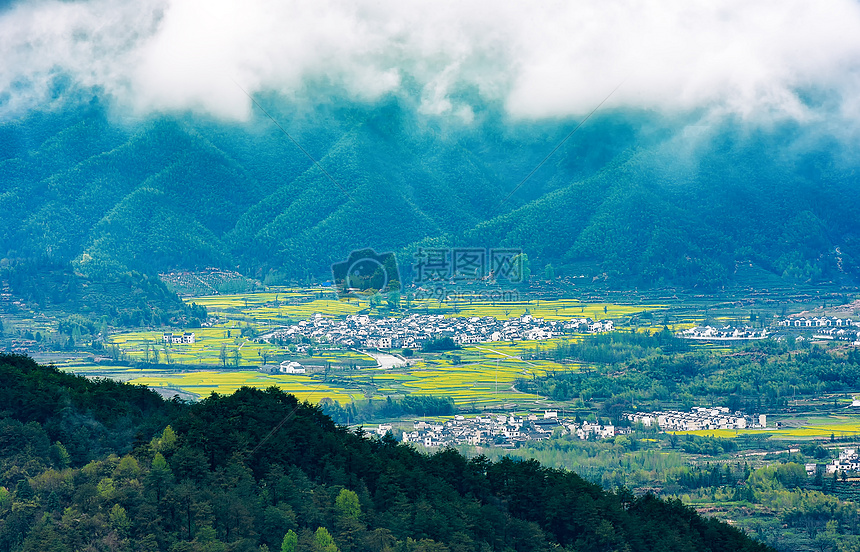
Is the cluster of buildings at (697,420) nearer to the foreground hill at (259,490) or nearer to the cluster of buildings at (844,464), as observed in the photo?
the cluster of buildings at (844,464)

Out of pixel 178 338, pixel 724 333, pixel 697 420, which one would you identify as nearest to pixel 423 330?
pixel 178 338

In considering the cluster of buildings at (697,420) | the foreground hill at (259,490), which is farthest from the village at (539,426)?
the foreground hill at (259,490)

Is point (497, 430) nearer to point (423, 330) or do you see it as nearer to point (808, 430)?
point (808, 430)

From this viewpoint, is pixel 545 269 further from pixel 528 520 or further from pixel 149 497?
pixel 149 497

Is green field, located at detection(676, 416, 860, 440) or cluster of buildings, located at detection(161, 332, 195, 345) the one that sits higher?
cluster of buildings, located at detection(161, 332, 195, 345)

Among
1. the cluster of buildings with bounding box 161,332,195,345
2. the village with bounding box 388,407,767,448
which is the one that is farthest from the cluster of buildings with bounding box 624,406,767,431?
the cluster of buildings with bounding box 161,332,195,345

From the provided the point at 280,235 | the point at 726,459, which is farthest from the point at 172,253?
the point at 726,459

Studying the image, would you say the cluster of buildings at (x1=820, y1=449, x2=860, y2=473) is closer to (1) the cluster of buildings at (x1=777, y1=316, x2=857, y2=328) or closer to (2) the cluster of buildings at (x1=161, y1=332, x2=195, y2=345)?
(1) the cluster of buildings at (x1=777, y1=316, x2=857, y2=328)
